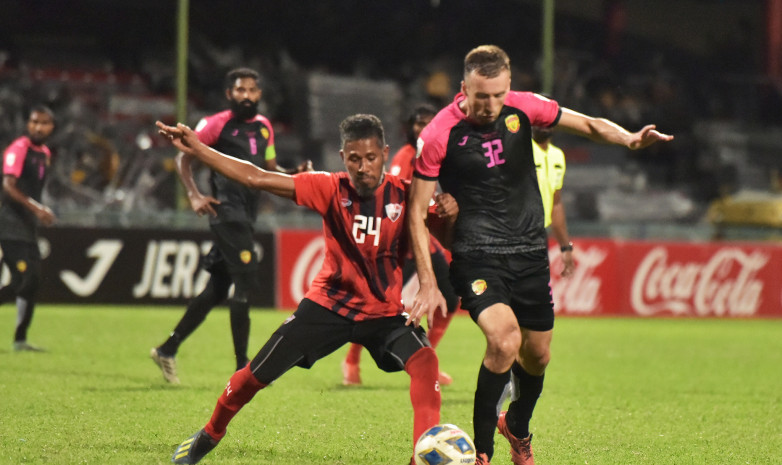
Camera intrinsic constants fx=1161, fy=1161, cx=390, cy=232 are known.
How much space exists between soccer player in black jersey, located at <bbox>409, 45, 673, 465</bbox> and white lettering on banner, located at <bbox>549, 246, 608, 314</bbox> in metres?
11.9

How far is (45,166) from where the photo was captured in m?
11.1

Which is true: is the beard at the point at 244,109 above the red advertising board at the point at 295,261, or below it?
above

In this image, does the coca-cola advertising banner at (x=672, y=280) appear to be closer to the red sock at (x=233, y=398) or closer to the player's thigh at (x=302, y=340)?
the player's thigh at (x=302, y=340)

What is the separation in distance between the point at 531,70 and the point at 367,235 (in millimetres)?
25512

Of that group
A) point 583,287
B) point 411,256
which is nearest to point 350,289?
point 411,256

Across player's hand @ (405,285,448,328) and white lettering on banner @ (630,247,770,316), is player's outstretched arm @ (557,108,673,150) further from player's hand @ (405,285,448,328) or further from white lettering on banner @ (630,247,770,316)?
white lettering on banner @ (630,247,770,316)

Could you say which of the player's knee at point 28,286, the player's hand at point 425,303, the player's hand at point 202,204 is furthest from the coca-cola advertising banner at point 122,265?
the player's hand at point 425,303

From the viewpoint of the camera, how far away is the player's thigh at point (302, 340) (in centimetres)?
545

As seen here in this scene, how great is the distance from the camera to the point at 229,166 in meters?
5.25

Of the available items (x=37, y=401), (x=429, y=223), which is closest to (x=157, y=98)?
(x=37, y=401)

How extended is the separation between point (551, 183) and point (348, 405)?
2048mm

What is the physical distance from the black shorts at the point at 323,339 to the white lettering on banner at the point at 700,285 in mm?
13065

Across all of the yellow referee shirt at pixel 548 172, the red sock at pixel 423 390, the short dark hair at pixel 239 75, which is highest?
the short dark hair at pixel 239 75

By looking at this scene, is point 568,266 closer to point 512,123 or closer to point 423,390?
point 512,123
